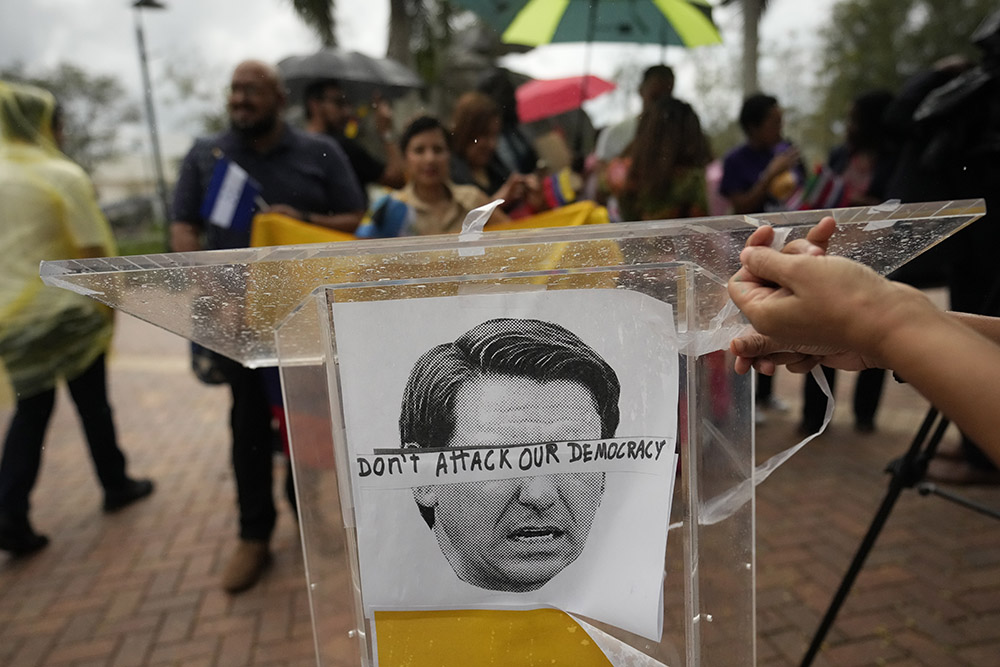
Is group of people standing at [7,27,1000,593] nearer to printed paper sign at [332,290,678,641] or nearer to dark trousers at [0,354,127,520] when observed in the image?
dark trousers at [0,354,127,520]

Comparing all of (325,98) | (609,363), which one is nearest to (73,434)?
(325,98)

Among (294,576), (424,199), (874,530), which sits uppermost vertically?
(424,199)

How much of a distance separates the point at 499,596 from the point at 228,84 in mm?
2300

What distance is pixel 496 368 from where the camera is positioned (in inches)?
34.2

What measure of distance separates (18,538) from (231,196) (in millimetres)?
1945

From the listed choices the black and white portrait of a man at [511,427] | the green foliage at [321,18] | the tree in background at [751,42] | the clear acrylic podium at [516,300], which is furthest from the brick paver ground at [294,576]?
the green foliage at [321,18]

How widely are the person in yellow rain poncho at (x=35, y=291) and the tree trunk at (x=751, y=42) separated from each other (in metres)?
4.57

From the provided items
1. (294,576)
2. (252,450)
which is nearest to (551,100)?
(252,450)

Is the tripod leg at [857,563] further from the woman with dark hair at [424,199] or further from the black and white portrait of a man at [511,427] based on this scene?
the woman with dark hair at [424,199]

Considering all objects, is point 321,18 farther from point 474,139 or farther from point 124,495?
point 124,495

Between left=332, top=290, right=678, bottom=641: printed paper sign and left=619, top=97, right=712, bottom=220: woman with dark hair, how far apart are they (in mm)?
1998

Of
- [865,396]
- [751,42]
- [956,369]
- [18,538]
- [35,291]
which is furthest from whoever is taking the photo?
[751,42]

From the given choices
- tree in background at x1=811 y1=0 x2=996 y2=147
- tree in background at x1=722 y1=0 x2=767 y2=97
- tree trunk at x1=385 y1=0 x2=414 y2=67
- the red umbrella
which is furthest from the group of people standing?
tree in background at x1=811 y1=0 x2=996 y2=147

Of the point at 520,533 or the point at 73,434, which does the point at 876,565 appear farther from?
the point at 73,434
